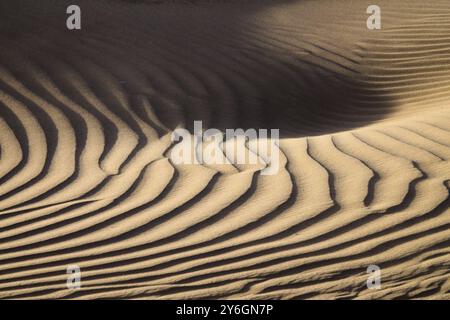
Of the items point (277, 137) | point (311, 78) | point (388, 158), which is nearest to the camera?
point (388, 158)

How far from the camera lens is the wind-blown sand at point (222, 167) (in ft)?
10.8

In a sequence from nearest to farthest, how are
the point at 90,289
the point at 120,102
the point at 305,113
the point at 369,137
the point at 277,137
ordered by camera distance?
the point at 90,289
the point at 369,137
the point at 277,137
the point at 120,102
the point at 305,113

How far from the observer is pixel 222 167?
4.52m

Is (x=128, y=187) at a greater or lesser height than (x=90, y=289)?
greater

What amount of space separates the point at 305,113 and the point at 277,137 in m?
1.11

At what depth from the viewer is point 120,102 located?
19.6ft

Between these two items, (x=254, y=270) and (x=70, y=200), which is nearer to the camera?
(x=254, y=270)

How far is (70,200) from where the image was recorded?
162 inches

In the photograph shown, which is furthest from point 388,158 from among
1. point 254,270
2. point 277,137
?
point 254,270

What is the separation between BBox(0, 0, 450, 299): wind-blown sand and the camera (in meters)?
3.29

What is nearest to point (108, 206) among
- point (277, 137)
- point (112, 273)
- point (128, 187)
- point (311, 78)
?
point (128, 187)

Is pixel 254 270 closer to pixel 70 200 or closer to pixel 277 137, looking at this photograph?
pixel 70 200

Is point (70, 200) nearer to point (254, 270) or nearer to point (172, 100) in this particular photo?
point (254, 270)

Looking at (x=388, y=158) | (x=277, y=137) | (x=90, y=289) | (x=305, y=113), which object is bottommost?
(x=90, y=289)
